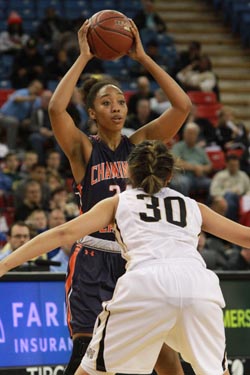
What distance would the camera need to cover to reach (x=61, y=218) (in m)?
10.2

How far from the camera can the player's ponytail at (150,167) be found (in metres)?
4.69

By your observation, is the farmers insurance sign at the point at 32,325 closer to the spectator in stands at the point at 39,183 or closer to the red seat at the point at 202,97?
the spectator in stands at the point at 39,183

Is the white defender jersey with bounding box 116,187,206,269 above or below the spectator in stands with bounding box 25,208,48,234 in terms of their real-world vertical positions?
above

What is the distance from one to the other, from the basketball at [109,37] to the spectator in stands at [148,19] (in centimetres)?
1204

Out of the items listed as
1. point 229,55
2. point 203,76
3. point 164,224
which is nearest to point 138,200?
point 164,224

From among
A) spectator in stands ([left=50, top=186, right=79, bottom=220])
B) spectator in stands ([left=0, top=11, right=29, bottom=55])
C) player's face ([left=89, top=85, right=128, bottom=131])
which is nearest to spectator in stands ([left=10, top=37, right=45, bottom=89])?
spectator in stands ([left=0, top=11, right=29, bottom=55])

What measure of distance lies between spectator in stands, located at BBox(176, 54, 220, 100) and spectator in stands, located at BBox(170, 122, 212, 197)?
2.86 meters

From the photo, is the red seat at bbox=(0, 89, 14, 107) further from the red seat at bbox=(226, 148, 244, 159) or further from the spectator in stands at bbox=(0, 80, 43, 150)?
the red seat at bbox=(226, 148, 244, 159)

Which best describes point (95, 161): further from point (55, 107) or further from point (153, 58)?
point (153, 58)

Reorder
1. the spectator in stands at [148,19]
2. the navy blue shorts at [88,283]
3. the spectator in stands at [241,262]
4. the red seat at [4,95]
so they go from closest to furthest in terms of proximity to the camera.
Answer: the navy blue shorts at [88,283]
the spectator in stands at [241,262]
the red seat at [4,95]
the spectator in stands at [148,19]

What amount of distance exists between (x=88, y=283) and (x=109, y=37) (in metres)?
1.42

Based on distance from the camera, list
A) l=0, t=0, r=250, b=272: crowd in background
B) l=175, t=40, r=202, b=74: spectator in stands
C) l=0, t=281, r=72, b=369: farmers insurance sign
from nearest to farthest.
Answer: l=0, t=281, r=72, b=369: farmers insurance sign → l=0, t=0, r=250, b=272: crowd in background → l=175, t=40, r=202, b=74: spectator in stands

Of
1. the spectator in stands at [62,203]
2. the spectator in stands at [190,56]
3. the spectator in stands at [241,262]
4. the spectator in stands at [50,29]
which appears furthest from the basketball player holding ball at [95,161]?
the spectator in stands at [190,56]

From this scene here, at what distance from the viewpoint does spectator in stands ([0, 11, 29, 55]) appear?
16.3m
